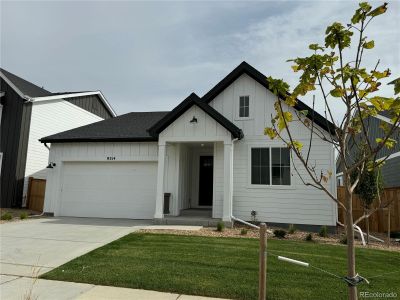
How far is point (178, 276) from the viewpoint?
5.53m

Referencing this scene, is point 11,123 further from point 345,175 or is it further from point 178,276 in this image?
point 345,175

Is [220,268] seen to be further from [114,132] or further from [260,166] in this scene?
[114,132]

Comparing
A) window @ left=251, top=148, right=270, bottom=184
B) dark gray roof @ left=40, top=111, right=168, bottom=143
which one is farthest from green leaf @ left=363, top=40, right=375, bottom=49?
dark gray roof @ left=40, top=111, right=168, bottom=143

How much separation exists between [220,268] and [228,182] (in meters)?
5.16

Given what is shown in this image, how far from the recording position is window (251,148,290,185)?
11.5m

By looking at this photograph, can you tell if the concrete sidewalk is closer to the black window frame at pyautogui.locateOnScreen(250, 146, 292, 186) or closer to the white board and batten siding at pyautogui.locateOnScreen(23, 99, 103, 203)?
the black window frame at pyautogui.locateOnScreen(250, 146, 292, 186)

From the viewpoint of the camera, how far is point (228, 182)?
10961mm

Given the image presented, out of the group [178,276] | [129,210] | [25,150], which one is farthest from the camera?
[25,150]

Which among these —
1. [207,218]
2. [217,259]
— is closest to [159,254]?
[217,259]

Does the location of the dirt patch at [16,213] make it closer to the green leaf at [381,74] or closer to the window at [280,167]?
the window at [280,167]

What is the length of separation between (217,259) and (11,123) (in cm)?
1564

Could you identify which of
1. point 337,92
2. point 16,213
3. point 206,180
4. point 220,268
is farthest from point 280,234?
point 16,213

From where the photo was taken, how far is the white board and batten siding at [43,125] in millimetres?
17580

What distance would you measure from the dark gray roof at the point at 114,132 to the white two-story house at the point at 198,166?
0.17 ft
